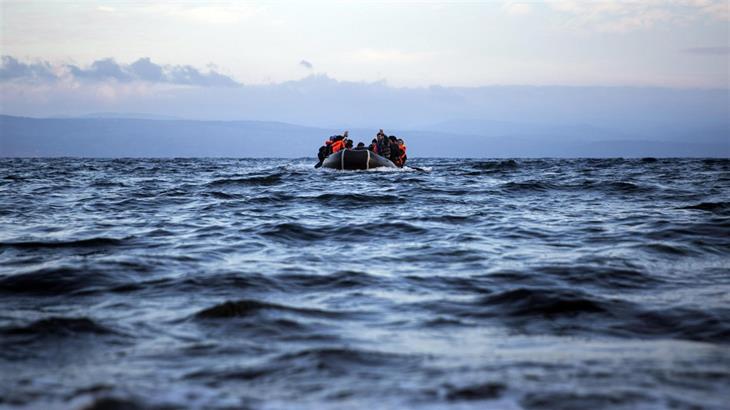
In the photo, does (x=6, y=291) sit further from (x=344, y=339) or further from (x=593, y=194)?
(x=593, y=194)

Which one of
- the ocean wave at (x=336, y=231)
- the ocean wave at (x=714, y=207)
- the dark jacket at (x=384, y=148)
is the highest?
the dark jacket at (x=384, y=148)

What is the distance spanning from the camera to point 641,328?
493cm

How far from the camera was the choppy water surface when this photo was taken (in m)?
3.46

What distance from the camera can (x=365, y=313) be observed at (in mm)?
→ 5383

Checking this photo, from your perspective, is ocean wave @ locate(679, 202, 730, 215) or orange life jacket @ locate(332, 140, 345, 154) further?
orange life jacket @ locate(332, 140, 345, 154)

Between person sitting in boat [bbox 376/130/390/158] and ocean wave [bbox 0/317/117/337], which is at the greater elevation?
person sitting in boat [bbox 376/130/390/158]

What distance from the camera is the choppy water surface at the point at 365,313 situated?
3.46 metres

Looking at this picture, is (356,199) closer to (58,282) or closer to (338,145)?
(58,282)

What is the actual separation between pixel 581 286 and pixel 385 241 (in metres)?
3.89

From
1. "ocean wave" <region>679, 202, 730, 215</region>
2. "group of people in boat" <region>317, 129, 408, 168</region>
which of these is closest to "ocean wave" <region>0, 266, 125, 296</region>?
"ocean wave" <region>679, 202, 730, 215</region>

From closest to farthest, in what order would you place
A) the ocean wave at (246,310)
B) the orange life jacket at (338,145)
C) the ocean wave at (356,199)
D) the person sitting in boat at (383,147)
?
the ocean wave at (246,310), the ocean wave at (356,199), the orange life jacket at (338,145), the person sitting in boat at (383,147)

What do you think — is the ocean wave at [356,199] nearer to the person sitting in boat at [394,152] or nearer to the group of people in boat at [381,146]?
the group of people in boat at [381,146]

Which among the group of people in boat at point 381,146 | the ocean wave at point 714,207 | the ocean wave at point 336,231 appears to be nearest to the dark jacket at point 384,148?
the group of people in boat at point 381,146

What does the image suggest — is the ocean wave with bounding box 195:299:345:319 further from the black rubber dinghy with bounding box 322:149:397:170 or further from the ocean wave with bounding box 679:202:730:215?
the black rubber dinghy with bounding box 322:149:397:170
